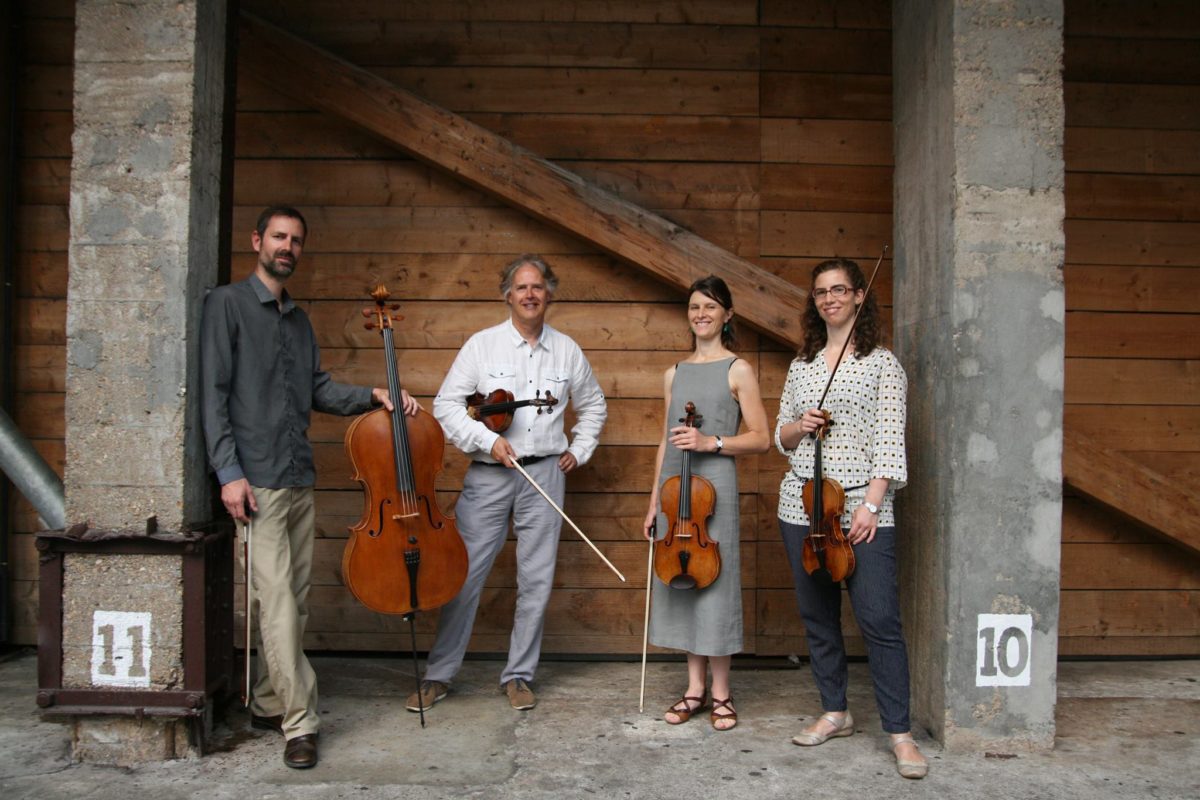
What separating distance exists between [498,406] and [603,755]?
4.18ft

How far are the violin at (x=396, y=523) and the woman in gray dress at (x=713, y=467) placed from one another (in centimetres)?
79

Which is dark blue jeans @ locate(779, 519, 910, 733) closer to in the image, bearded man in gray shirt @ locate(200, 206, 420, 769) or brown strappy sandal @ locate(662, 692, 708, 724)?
brown strappy sandal @ locate(662, 692, 708, 724)

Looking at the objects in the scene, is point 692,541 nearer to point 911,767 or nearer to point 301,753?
point 911,767

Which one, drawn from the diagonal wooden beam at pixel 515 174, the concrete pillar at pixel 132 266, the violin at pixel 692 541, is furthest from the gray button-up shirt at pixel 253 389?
the violin at pixel 692 541

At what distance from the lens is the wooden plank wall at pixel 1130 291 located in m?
4.06

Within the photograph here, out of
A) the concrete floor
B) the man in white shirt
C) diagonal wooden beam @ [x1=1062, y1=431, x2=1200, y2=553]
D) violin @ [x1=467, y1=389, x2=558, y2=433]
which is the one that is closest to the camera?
the concrete floor

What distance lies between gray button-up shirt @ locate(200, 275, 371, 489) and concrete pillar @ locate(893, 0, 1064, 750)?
2244mm

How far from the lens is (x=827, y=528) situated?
111 inches

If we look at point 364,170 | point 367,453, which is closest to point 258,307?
point 367,453

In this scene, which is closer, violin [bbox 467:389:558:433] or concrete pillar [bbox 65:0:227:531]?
concrete pillar [bbox 65:0:227:531]

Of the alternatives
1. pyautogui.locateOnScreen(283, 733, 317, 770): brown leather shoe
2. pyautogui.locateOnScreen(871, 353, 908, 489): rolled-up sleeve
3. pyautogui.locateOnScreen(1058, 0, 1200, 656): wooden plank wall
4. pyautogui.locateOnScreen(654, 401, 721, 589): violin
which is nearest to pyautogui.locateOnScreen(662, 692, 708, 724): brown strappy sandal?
pyautogui.locateOnScreen(654, 401, 721, 589): violin

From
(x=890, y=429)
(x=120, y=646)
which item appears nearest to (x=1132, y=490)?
(x=890, y=429)

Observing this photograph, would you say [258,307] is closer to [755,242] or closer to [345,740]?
[345,740]

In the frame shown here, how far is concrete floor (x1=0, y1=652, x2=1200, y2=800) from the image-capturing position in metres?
2.69
